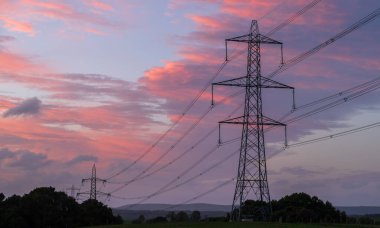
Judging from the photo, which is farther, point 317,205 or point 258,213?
point 317,205

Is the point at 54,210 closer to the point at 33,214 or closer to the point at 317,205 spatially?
the point at 33,214

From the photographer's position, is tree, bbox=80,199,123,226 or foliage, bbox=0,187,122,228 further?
tree, bbox=80,199,123,226

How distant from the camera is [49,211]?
15575 centimetres

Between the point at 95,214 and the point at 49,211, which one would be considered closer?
the point at 49,211

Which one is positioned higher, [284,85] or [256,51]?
[256,51]

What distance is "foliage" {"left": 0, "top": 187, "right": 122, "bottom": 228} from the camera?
149m

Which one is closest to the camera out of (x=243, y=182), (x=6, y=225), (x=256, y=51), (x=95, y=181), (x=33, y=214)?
(x=243, y=182)

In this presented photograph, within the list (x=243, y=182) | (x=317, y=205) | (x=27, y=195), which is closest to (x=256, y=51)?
(x=243, y=182)

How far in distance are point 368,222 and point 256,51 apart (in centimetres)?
2819

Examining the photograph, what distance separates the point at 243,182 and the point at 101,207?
95.2m

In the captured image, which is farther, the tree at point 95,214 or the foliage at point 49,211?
the tree at point 95,214

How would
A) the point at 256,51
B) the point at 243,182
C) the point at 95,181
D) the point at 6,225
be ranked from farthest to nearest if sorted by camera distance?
1. the point at 95,181
2. the point at 6,225
3. the point at 256,51
4. the point at 243,182

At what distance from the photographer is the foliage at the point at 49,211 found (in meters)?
149

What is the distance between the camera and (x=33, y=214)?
155 meters
